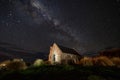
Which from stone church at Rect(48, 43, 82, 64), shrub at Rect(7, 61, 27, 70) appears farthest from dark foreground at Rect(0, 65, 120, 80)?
stone church at Rect(48, 43, 82, 64)

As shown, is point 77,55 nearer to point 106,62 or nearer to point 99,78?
point 106,62

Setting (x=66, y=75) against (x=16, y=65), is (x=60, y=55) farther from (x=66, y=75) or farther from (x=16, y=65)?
(x=66, y=75)

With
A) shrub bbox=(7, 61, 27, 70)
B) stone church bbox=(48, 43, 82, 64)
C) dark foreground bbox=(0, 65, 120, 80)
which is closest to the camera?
dark foreground bbox=(0, 65, 120, 80)

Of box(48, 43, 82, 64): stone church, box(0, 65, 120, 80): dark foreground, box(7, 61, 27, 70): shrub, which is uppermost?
box(48, 43, 82, 64): stone church

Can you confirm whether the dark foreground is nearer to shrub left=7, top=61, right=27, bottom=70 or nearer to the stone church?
shrub left=7, top=61, right=27, bottom=70

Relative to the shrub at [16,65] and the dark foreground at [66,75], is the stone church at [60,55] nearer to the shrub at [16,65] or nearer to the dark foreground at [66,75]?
the shrub at [16,65]

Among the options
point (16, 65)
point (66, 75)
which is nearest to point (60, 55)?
point (16, 65)

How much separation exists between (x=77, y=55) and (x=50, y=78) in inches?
1699

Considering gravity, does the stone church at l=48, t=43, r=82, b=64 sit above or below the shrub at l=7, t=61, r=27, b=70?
above

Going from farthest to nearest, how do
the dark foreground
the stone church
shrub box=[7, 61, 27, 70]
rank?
the stone church, shrub box=[7, 61, 27, 70], the dark foreground

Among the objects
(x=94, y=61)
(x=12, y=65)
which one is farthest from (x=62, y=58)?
(x=12, y=65)

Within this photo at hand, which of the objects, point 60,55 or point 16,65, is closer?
point 16,65

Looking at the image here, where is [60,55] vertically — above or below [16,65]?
above

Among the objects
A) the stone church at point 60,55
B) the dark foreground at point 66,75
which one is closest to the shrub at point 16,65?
the dark foreground at point 66,75
